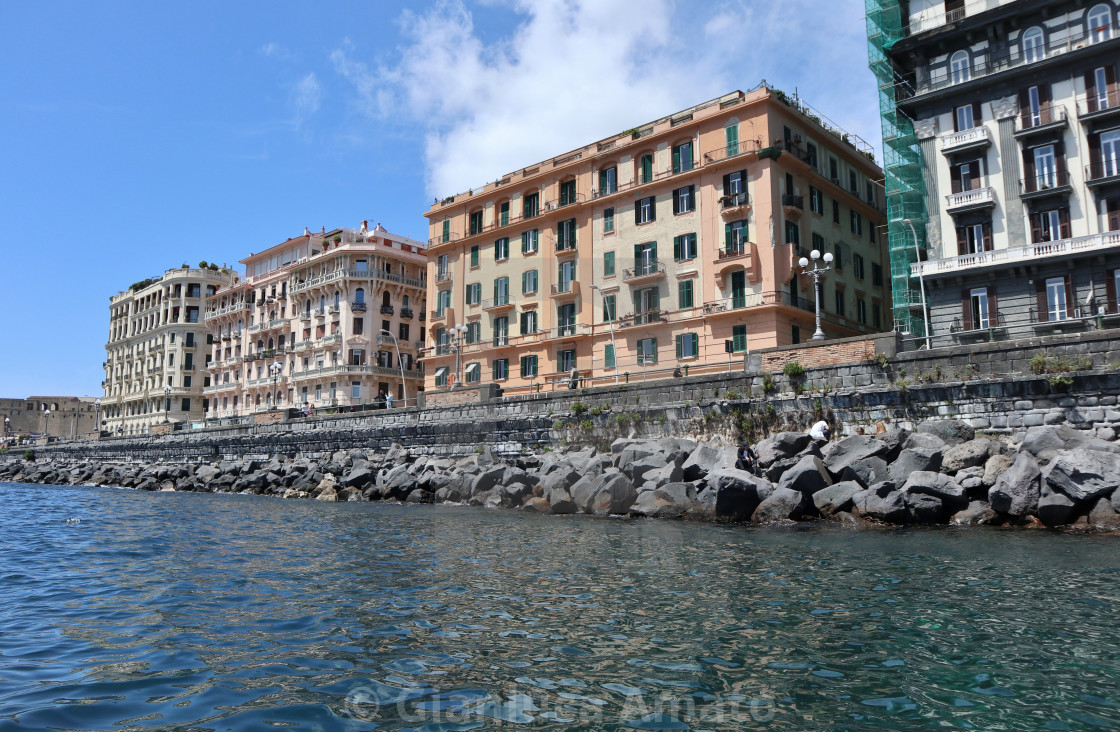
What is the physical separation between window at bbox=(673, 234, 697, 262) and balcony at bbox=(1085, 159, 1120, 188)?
695 inches

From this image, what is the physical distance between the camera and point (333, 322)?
65625mm

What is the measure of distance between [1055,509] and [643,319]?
27638mm

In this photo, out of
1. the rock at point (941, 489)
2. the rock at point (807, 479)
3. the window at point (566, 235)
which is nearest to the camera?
the rock at point (941, 489)

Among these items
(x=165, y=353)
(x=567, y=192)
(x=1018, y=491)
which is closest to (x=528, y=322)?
(x=567, y=192)

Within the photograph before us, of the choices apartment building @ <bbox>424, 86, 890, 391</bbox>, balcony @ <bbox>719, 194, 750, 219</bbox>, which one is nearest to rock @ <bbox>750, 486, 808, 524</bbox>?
apartment building @ <bbox>424, 86, 890, 391</bbox>

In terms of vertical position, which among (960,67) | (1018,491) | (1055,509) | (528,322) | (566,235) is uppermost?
(960,67)

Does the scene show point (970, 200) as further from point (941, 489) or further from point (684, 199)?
point (941, 489)

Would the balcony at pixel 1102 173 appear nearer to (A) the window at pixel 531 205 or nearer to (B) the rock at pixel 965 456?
(B) the rock at pixel 965 456

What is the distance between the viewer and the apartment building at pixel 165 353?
85.8 metres

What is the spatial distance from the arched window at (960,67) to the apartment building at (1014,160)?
5 centimetres

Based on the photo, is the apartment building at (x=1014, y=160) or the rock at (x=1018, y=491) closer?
the rock at (x=1018, y=491)

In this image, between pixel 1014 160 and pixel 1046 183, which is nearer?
pixel 1046 183

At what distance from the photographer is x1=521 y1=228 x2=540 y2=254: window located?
47.5m

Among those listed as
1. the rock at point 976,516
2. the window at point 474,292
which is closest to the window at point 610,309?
the window at point 474,292
